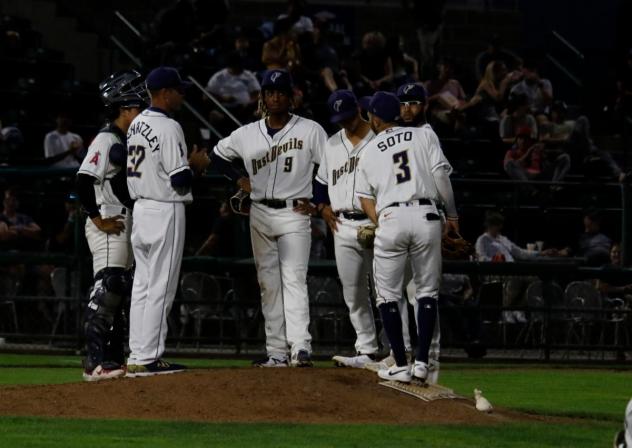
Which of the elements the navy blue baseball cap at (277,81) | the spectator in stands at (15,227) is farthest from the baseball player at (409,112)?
the spectator in stands at (15,227)

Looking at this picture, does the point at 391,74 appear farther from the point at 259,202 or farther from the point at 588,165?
the point at 259,202

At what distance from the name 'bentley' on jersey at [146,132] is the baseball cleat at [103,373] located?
173 cm

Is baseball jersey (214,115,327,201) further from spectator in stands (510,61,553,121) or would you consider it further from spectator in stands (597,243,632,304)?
spectator in stands (510,61,553,121)

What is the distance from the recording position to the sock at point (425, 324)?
1030 cm

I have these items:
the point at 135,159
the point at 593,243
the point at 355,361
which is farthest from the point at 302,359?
the point at 593,243

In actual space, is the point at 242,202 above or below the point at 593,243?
above

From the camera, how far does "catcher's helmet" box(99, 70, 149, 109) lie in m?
11.5

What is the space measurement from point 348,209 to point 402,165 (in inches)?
66.1

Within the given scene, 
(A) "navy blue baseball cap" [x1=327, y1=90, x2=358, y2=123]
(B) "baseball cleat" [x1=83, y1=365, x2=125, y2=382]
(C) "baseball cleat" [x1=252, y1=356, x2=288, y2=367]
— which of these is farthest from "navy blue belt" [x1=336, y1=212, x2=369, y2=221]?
(B) "baseball cleat" [x1=83, y1=365, x2=125, y2=382]

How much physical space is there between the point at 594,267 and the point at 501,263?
1206 mm

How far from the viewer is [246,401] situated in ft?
32.4

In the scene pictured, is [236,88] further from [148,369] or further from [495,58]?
[148,369]

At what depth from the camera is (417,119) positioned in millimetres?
11820

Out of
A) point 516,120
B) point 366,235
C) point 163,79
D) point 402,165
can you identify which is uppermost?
point 516,120
